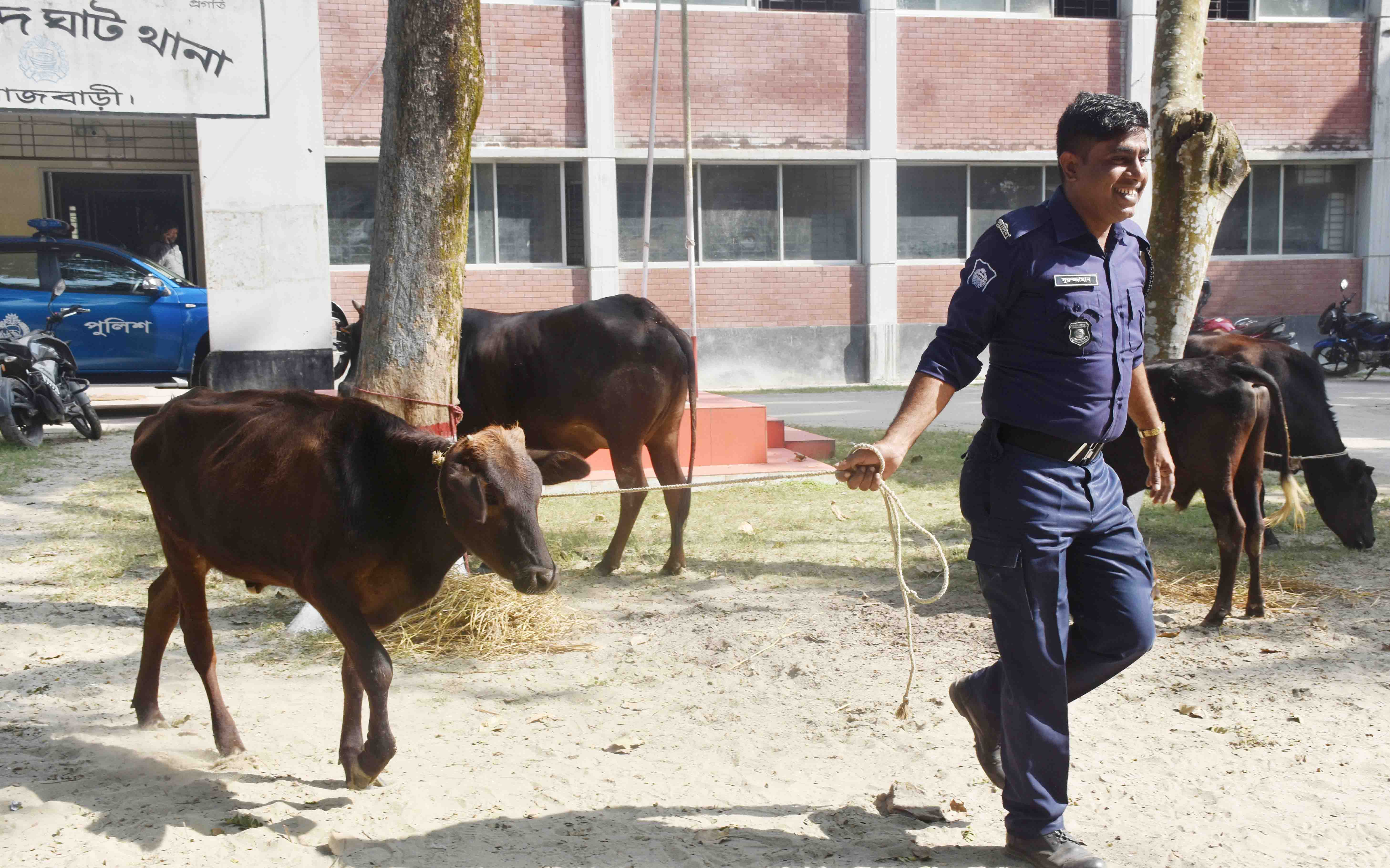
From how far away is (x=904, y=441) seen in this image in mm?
3242

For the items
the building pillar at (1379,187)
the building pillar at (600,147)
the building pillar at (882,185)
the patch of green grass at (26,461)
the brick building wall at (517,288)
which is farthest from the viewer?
the building pillar at (1379,187)

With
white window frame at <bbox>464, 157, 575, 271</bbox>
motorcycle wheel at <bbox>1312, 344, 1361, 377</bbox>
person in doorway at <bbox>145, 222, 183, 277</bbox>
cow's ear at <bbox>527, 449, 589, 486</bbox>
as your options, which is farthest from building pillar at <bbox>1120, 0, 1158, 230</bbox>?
cow's ear at <bbox>527, 449, 589, 486</bbox>

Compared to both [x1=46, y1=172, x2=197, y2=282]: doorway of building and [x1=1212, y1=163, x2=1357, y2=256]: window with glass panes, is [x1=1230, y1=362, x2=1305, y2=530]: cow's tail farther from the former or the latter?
[x1=46, y1=172, x2=197, y2=282]: doorway of building

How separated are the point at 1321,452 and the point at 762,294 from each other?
1242cm

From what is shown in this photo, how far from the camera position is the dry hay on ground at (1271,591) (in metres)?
6.10

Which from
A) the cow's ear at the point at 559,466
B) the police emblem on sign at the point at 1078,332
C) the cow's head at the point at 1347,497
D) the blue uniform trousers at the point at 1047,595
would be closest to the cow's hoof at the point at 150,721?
the cow's ear at the point at 559,466

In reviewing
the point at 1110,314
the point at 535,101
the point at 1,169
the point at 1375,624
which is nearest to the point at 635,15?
the point at 535,101

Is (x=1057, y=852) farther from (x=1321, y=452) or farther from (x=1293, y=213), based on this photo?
(x=1293, y=213)

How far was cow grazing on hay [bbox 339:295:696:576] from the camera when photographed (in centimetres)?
693

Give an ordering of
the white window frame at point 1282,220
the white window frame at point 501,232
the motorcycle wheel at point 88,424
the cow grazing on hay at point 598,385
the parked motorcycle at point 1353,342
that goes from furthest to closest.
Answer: the white window frame at point 1282,220, the parked motorcycle at point 1353,342, the white window frame at point 501,232, the motorcycle wheel at point 88,424, the cow grazing on hay at point 598,385

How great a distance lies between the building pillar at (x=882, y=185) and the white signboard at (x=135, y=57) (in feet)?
34.5

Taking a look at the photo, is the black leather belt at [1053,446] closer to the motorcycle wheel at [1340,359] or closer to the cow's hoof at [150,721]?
the cow's hoof at [150,721]

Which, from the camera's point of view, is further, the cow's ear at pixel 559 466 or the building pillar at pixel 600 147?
the building pillar at pixel 600 147

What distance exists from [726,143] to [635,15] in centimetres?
238
